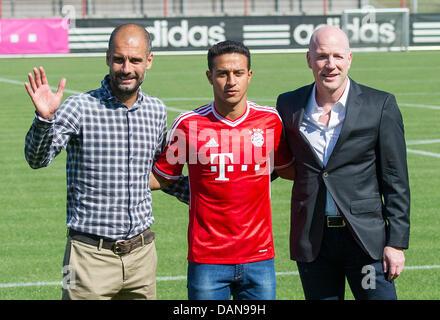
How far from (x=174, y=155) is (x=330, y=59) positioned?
107cm

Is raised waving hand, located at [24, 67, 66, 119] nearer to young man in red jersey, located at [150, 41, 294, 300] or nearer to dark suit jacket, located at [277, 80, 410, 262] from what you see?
young man in red jersey, located at [150, 41, 294, 300]

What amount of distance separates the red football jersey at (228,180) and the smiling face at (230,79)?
0.11 m

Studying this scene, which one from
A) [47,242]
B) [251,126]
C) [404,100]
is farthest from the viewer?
[404,100]

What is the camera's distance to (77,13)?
42.2m

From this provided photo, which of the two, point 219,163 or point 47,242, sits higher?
point 219,163

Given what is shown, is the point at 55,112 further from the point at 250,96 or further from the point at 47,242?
the point at 250,96

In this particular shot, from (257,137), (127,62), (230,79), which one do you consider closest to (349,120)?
(257,137)

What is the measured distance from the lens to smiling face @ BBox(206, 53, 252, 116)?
469cm

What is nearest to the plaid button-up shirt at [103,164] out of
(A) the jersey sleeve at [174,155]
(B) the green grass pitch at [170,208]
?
(A) the jersey sleeve at [174,155]

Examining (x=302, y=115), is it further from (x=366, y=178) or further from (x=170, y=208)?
(x=170, y=208)

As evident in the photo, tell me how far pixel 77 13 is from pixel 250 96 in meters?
23.8

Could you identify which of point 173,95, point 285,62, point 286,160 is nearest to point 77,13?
point 285,62

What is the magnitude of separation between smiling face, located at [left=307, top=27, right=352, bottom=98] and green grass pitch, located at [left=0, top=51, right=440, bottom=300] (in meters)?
2.70
